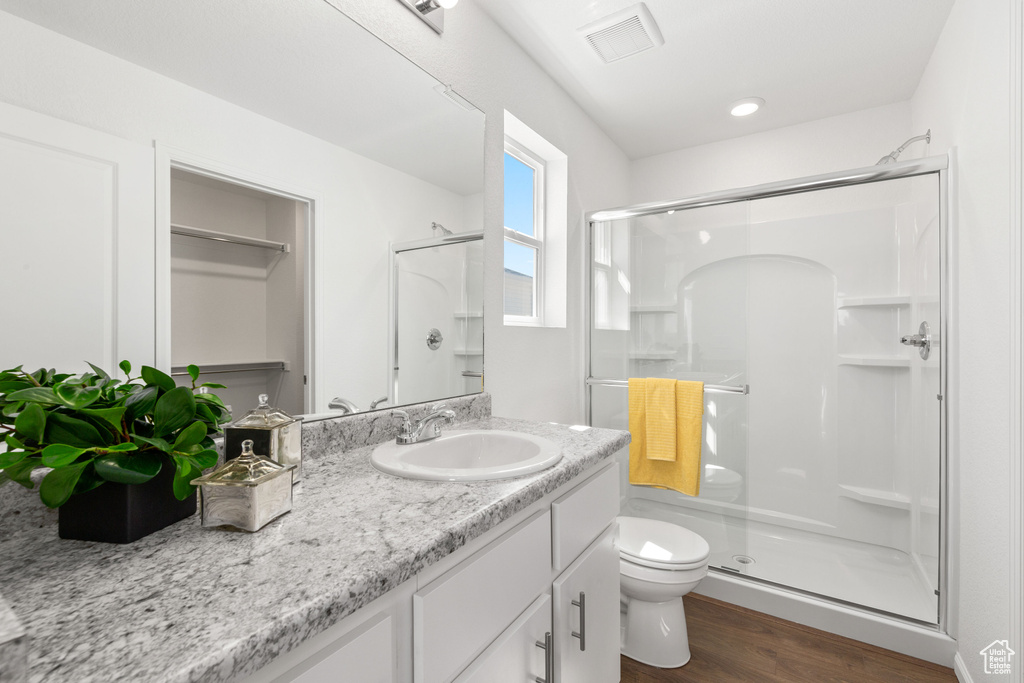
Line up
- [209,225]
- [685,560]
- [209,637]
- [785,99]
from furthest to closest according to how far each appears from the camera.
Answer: [785,99] → [685,560] → [209,225] → [209,637]

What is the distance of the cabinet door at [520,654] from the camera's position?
30.5 inches

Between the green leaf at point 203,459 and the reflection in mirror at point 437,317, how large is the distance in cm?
68

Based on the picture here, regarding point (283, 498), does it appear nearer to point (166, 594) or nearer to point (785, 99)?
point (166, 594)

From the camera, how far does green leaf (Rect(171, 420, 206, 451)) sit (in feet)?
2.13

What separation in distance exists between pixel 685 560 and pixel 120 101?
1933 millimetres

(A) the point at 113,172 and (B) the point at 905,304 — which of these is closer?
(A) the point at 113,172

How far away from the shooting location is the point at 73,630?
0.43 metres

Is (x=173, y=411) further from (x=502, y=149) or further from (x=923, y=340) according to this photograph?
(x=923, y=340)

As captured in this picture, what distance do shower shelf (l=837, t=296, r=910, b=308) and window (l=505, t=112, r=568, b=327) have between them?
1.33 metres

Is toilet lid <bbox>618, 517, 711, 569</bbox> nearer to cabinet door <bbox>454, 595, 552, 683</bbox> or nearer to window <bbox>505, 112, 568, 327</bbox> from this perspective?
cabinet door <bbox>454, 595, 552, 683</bbox>

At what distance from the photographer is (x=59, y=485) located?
1.83 ft

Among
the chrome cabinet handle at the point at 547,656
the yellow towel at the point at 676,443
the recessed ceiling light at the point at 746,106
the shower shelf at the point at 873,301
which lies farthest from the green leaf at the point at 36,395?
the recessed ceiling light at the point at 746,106

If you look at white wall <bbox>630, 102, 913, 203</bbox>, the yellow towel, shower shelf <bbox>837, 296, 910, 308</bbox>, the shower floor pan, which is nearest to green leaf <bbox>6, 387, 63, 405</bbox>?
the yellow towel

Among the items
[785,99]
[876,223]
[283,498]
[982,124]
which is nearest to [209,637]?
[283,498]
